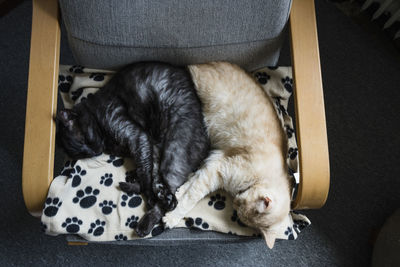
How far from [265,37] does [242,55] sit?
12cm

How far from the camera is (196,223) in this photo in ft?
3.85

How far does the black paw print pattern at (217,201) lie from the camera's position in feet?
4.01

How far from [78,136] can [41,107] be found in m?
0.20

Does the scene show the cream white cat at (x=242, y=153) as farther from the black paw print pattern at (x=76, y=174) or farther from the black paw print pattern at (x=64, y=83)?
the black paw print pattern at (x=64, y=83)

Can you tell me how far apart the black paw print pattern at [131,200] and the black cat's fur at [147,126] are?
0.03m

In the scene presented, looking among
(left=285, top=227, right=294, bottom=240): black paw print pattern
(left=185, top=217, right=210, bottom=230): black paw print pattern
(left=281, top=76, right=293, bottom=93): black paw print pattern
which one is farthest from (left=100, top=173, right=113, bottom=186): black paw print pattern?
(left=281, top=76, right=293, bottom=93): black paw print pattern

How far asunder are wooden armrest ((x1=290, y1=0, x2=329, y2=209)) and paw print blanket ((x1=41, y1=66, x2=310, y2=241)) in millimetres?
194

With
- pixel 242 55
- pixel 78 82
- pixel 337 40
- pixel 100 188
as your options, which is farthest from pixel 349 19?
pixel 100 188

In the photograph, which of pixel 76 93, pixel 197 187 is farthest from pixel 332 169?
pixel 76 93

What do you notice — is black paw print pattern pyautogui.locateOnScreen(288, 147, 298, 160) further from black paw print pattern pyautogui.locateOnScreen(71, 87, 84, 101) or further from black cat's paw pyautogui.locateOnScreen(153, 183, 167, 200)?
black paw print pattern pyautogui.locateOnScreen(71, 87, 84, 101)

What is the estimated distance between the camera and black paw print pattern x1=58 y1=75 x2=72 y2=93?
54.7 inches

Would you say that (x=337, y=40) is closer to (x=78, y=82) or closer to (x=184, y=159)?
(x=184, y=159)

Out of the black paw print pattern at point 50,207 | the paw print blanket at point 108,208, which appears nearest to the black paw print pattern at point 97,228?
the paw print blanket at point 108,208

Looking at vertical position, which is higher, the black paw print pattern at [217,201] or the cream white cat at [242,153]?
the cream white cat at [242,153]
